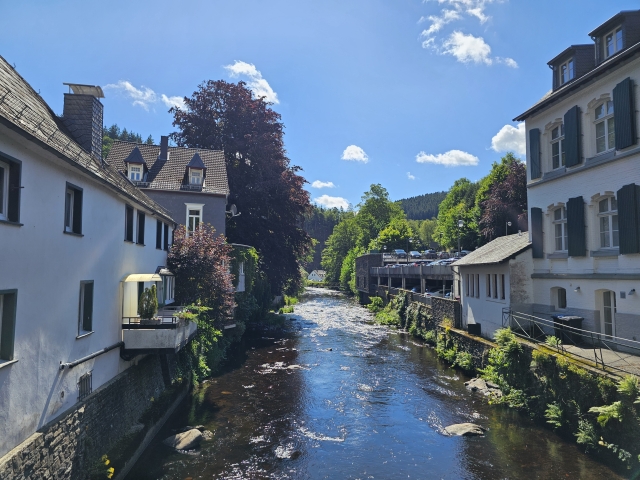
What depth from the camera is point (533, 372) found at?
15.1m

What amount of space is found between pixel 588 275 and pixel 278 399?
1289cm

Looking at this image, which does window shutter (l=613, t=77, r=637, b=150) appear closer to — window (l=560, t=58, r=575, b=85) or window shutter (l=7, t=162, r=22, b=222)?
window (l=560, t=58, r=575, b=85)

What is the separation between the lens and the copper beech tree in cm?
3691

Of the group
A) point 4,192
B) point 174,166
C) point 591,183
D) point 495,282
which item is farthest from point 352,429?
point 174,166

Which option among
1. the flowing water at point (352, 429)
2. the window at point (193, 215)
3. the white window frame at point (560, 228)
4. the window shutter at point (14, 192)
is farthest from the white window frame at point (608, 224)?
the window at point (193, 215)

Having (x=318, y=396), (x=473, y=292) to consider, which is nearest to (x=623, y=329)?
(x=473, y=292)

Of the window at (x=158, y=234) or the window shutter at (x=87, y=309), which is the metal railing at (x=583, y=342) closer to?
the window shutter at (x=87, y=309)

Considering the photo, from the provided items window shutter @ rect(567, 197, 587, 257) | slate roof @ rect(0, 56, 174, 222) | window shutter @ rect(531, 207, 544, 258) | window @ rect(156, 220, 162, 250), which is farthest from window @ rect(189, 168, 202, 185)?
window shutter @ rect(567, 197, 587, 257)

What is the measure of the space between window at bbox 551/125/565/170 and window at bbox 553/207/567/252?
199 cm

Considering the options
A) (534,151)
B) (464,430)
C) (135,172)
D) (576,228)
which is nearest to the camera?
(464,430)

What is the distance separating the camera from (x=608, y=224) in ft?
51.1

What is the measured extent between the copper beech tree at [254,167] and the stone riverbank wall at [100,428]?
2108cm

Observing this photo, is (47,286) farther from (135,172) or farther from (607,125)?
(135,172)

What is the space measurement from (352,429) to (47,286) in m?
10.2
